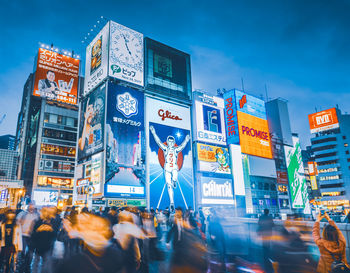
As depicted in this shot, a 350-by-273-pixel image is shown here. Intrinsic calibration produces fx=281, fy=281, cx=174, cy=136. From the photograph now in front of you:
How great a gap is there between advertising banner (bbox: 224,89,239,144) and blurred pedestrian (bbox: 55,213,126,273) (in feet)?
154

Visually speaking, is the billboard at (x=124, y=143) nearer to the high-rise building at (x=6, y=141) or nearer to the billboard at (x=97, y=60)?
the billboard at (x=97, y=60)

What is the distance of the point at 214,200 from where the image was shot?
44.9 m

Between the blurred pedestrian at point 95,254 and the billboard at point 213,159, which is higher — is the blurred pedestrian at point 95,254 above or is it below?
below

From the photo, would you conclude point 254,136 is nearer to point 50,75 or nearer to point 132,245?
point 50,75

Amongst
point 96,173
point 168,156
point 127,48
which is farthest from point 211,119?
point 96,173

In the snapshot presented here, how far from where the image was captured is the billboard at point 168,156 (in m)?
39.9

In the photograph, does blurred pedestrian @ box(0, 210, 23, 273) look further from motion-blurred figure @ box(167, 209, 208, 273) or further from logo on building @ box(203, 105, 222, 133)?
logo on building @ box(203, 105, 222, 133)

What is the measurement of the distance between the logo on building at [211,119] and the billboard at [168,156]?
431 cm

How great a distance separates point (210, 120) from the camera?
49.7m

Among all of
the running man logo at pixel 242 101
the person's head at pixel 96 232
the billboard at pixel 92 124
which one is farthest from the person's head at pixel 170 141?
the person's head at pixel 96 232

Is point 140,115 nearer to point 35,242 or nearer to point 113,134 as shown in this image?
point 113,134

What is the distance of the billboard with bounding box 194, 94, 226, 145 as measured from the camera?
47.6m

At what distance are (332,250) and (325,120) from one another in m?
78.2

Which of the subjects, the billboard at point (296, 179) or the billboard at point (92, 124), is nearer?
the billboard at point (92, 124)
